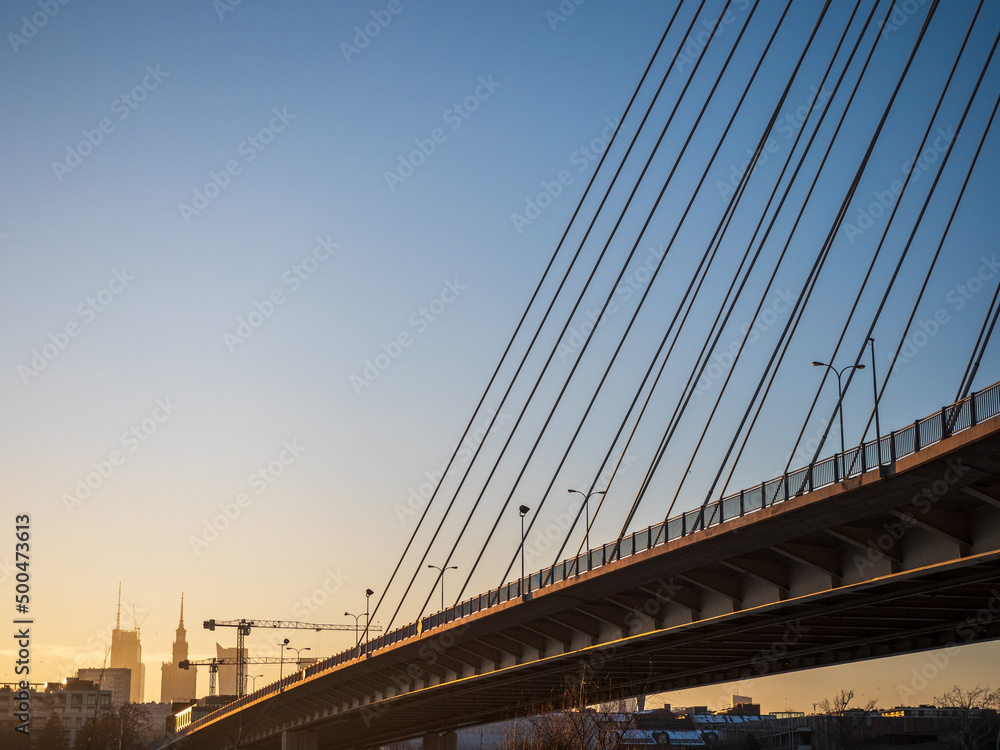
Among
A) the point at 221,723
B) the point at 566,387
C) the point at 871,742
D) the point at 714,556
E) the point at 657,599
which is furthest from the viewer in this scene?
the point at 871,742

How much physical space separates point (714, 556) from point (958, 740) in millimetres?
93521

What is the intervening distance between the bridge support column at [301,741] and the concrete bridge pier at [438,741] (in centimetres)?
968

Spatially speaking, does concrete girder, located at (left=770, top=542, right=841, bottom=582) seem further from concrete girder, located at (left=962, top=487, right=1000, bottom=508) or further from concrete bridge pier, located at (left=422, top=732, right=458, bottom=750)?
concrete bridge pier, located at (left=422, top=732, right=458, bottom=750)

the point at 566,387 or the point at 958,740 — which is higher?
the point at 566,387

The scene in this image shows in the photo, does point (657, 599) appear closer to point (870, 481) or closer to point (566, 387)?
point (566, 387)

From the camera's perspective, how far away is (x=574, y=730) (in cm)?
4309

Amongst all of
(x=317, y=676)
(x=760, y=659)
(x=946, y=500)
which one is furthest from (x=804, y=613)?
(x=317, y=676)

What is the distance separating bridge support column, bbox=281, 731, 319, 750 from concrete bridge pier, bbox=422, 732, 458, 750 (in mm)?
9675

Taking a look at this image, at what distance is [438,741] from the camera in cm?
9856

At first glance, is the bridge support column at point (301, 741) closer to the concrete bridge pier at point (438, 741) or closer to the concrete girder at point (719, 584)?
the concrete bridge pier at point (438, 741)

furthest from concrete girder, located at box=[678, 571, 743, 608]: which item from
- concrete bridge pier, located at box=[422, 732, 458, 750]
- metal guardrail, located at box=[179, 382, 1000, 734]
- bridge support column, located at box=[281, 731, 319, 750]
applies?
bridge support column, located at box=[281, 731, 319, 750]

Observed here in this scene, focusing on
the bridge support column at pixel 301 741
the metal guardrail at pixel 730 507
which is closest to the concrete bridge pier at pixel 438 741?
the bridge support column at pixel 301 741

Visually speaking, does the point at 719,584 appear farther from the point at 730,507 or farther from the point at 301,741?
the point at 301,741

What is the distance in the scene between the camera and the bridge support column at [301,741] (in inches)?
3939
